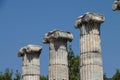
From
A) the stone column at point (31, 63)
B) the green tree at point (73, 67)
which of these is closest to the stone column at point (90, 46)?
the stone column at point (31, 63)

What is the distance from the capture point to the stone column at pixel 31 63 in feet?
81.1

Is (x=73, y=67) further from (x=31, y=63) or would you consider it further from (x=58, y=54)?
(x=58, y=54)

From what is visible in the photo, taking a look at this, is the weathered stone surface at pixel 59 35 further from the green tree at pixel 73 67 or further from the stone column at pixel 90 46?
the green tree at pixel 73 67

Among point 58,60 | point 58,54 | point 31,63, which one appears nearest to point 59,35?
point 58,54

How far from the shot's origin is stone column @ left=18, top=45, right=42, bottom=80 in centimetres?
2472

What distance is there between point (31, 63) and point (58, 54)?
11.9 feet

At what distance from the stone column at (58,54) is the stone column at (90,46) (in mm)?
2362

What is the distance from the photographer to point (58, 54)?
21828 millimetres

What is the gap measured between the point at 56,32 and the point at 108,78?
28.4m

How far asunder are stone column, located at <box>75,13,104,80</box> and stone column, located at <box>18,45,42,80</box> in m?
5.93

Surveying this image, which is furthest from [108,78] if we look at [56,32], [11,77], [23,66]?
[56,32]

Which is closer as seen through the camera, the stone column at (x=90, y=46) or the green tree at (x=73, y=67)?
the stone column at (x=90, y=46)

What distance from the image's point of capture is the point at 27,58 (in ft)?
81.8

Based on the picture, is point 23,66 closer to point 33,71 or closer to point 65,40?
point 33,71
